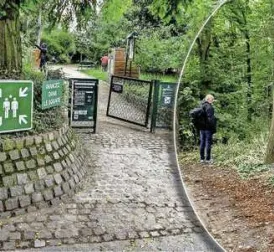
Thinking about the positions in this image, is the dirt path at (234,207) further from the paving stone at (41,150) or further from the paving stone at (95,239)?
the paving stone at (41,150)

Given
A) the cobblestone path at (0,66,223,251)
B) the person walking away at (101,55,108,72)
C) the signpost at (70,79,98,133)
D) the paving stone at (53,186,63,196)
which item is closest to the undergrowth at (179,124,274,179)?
the cobblestone path at (0,66,223,251)

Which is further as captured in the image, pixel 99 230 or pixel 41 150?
pixel 41 150

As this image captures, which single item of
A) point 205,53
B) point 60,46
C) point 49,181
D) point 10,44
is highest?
point 205,53

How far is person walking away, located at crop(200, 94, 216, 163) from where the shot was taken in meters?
0.77

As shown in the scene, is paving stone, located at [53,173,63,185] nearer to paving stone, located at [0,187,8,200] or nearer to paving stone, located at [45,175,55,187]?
paving stone, located at [45,175,55,187]

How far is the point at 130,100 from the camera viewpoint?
10312mm

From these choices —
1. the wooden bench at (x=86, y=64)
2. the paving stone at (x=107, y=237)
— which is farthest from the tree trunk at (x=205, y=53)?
the wooden bench at (x=86, y=64)

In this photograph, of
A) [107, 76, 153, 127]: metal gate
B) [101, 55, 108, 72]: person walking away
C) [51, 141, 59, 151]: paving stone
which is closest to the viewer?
[51, 141, 59, 151]: paving stone

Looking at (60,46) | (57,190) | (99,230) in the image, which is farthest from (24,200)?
(60,46)

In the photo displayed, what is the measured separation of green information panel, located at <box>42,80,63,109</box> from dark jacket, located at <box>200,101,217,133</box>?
5.63m

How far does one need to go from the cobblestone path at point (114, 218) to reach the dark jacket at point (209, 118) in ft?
7.12

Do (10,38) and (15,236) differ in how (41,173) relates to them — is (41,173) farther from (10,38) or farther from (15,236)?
(10,38)

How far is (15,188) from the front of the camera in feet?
16.1

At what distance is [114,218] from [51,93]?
2.40 metres
